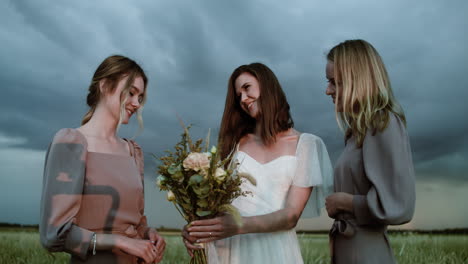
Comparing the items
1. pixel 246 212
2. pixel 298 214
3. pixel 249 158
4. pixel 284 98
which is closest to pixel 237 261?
pixel 246 212

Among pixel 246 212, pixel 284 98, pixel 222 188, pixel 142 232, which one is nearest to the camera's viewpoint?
pixel 222 188

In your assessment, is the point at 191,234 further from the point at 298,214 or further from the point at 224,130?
the point at 224,130

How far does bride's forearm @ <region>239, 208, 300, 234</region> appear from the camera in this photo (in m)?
2.82

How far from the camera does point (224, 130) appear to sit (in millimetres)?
3596

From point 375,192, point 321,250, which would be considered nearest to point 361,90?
point 375,192

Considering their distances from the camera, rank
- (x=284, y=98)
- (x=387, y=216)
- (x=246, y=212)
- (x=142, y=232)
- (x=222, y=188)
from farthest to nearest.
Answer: (x=284, y=98), (x=246, y=212), (x=142, y=232), (x=222, y=188), (x=387, y=216)

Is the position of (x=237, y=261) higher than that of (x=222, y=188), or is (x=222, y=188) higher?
(x=222, y=188)

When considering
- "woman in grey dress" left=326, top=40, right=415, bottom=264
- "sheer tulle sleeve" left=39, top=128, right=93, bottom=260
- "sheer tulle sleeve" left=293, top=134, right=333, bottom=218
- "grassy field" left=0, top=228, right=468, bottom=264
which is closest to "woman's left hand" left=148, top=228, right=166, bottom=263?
"sheer tulle sleeve" left=39, top=128, right=93, bottom=260

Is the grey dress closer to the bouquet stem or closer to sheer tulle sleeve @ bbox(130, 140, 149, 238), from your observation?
the bouquet stem

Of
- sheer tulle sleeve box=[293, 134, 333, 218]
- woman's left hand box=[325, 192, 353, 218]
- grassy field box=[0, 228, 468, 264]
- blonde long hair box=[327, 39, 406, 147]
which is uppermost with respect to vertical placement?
blonde long hair box=[327, 39, 406, 147]

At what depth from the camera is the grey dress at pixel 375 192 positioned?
2350mm

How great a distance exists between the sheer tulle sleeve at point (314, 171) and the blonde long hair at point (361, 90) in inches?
16.4

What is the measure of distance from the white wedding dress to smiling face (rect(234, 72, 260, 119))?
17.1 inches

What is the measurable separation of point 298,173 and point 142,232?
1.25 m
